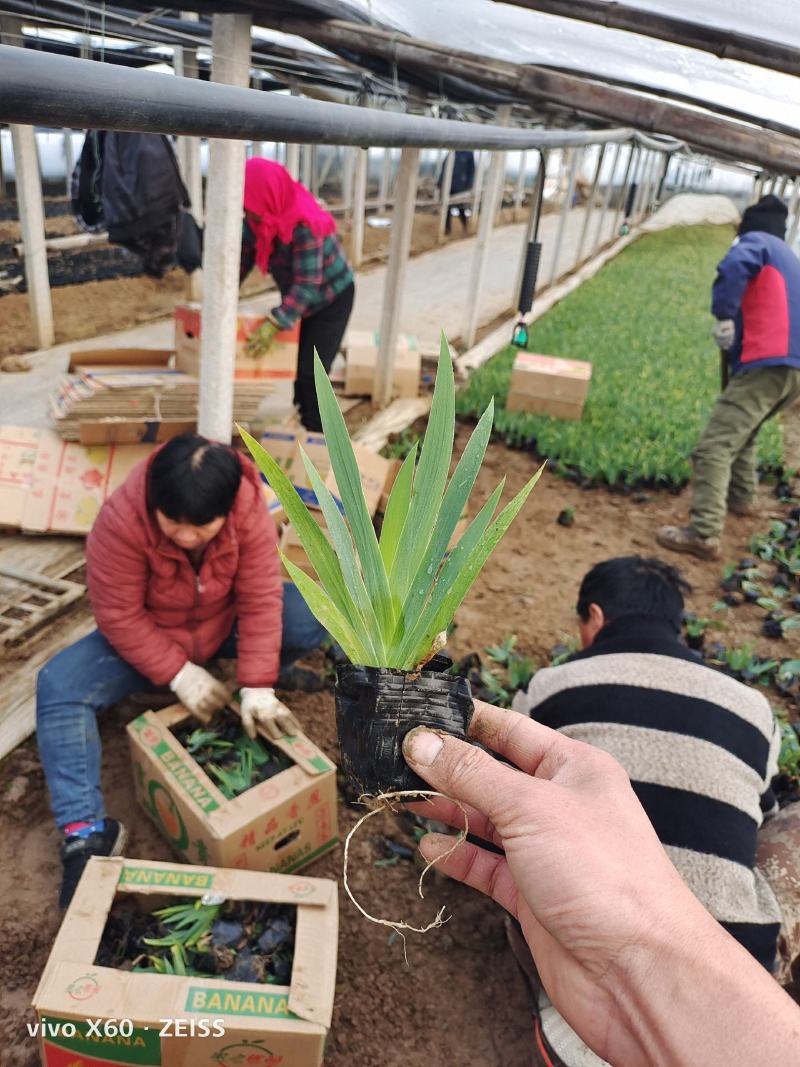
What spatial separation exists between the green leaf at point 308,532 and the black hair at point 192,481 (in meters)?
1.10

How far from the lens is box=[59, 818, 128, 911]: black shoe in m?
2.10

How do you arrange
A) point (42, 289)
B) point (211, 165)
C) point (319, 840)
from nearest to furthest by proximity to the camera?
point (319, 840)
point (211, 165)
point (42, 289)

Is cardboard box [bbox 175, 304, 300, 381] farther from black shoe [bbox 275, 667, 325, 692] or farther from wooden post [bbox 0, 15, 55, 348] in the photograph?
black shoe [bbox 275, 667, 325, 692]

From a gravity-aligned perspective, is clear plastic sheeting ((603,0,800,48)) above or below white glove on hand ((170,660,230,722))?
above

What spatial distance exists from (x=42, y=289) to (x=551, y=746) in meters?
5.96

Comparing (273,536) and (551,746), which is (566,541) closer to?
(273,536)

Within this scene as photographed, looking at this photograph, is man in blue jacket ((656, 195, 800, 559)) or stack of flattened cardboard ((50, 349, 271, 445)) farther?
man in blue jacket ((656, 195, 800, 559))

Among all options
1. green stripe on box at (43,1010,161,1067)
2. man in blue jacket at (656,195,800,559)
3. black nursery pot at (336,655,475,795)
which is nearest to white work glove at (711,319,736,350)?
man in blue jacket at (656,195,800,559)

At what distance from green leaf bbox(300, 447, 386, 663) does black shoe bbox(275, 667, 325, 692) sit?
191 centimetres

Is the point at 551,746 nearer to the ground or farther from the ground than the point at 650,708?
farther from the ground

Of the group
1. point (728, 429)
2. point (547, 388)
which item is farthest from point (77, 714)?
point (547, 388)

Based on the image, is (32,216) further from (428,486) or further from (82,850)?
(428,486)

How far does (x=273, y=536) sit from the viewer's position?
264 centimetres

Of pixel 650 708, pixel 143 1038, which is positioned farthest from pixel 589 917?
pixel 143 1038
